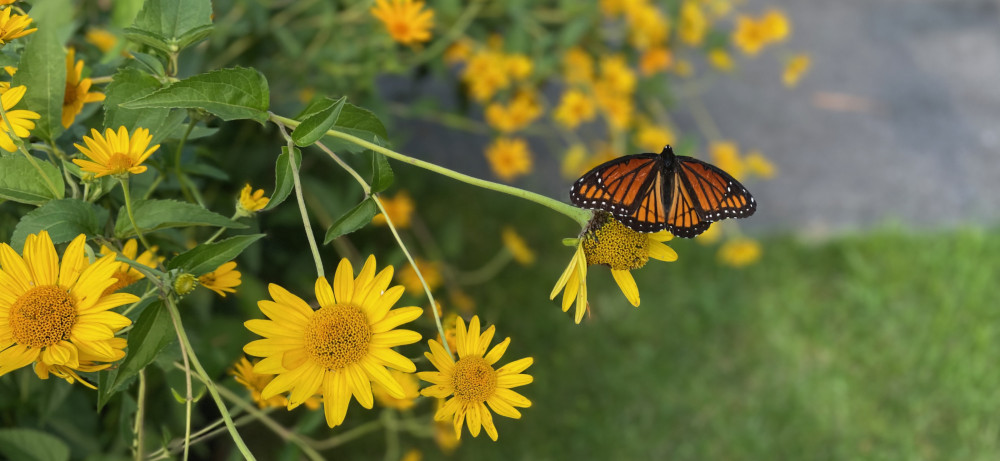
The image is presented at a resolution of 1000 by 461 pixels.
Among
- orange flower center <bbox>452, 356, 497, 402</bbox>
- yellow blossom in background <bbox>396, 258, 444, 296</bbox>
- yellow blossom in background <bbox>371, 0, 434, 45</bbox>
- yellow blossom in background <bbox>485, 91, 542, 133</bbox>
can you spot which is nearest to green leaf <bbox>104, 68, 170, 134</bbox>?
orange flower center <bbox>452, 356, 497, 402</bbox>

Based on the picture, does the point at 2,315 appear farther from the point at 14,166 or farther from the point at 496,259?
the point at 496,259

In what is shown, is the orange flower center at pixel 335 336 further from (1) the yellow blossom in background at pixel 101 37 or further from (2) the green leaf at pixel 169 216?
(1) the yellow blossom in background at pixel 101 37

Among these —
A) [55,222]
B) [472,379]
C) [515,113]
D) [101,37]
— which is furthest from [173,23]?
[515,113]

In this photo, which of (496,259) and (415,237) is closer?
(415,237)

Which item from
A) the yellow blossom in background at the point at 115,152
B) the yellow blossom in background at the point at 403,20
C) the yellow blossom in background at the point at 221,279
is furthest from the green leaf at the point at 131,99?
the yellow blossom in background at the point at 403,20

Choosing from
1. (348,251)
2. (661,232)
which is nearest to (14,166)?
(661,232)

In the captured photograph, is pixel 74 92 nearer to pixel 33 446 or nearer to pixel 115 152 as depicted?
pixel 115 152
